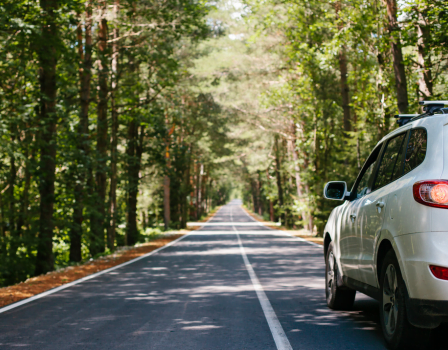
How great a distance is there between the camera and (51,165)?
1602 cm

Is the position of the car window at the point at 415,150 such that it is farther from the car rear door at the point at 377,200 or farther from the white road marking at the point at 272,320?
the white road marking at the point at 272,320

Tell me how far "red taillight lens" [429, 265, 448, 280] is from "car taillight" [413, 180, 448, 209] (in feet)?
1.53

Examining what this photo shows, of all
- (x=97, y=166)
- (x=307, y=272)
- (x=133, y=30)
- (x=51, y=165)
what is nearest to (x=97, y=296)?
(x=307, y=272)

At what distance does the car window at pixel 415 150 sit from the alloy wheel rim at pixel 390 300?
94 centimetres

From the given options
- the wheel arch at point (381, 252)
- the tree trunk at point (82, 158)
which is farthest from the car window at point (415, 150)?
the tree trunk at point (82, 158)

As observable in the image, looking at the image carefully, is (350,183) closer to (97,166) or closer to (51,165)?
(97,166)

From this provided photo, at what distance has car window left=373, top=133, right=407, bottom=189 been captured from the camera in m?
5.02

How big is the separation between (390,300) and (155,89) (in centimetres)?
1914

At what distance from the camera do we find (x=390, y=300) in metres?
4.80

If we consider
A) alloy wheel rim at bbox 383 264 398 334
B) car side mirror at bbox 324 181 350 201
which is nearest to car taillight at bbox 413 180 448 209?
alloy wheel rim at bbox 383 264 398 334

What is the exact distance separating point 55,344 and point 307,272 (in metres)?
7.49

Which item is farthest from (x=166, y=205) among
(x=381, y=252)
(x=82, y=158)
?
(x=381, y=252)

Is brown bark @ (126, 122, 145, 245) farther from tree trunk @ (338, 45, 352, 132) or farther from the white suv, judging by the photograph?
the white suv

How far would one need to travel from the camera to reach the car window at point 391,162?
5.02 metres
